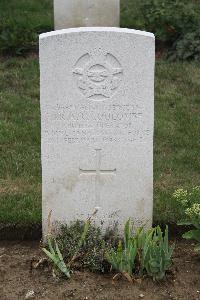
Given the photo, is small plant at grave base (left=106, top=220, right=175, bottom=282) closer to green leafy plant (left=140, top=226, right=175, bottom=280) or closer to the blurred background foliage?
green leafy plant (left=140, top=226, right=175, bottom=280)

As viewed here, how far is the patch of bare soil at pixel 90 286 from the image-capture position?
4.26 m

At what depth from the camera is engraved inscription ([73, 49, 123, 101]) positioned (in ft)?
14.4

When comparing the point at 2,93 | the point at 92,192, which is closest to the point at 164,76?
the point at 2,93

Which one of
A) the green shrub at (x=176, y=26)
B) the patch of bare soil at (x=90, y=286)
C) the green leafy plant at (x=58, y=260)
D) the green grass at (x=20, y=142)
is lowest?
the patch of bare soil at (x=90, y=286)

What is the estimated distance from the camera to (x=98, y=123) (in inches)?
177

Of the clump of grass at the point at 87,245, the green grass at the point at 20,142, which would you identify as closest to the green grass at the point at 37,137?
the green grass at the point at 20,142

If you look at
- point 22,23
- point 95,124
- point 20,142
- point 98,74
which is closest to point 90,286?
point 95,124

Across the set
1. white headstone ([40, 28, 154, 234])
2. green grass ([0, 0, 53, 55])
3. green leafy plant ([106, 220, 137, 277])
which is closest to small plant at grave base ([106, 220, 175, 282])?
green leafy plant ([106, 220, 137, 277])

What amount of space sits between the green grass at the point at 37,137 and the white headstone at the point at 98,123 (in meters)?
0.46

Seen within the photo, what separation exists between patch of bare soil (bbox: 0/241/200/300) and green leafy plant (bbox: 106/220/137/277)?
0.28 ft

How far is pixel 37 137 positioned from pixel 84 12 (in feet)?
8.47

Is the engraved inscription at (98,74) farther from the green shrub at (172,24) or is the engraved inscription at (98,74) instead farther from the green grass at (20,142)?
the green shrub at (172,24)

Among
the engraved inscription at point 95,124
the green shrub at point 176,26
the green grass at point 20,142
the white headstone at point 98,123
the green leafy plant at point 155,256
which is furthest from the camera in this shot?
the green shrub at point 176,26

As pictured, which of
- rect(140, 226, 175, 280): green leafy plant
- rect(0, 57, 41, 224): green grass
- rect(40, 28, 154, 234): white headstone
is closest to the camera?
rect(140, 226, 175, 280): green leafy plant
